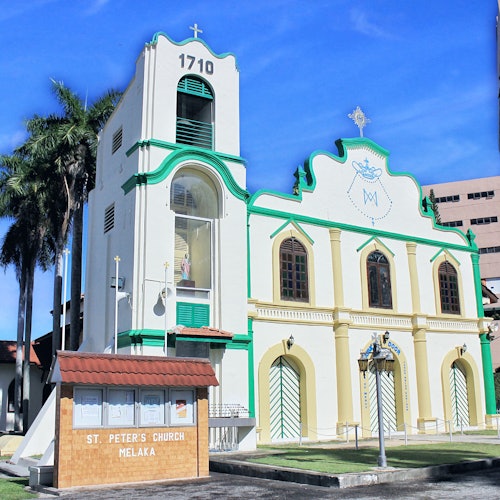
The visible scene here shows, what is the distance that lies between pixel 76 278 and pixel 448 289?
15.7 metres

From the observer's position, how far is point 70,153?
93.4 ft

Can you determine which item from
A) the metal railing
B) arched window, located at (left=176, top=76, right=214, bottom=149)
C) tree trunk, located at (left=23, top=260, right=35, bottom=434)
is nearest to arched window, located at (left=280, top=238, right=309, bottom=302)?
the metal railing

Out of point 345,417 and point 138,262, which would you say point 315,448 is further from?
point 138,262

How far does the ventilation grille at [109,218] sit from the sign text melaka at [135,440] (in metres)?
10.3

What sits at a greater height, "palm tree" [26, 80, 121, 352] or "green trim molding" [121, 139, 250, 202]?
"palm tree" [26, 80, 121, 352]

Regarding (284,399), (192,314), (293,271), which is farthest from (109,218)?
(284,399)

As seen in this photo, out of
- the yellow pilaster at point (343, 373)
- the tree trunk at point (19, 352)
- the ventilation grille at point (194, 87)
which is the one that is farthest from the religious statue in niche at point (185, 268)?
the tree trunk at point (19, 352)

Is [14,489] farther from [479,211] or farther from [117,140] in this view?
[479,211]

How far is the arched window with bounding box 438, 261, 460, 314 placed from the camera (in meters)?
28.5

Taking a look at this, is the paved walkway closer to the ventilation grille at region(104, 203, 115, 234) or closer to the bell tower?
the ventilation grille at region(104, 203, 115, 234)

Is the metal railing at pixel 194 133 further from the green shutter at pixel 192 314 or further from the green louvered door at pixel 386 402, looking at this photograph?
the green louvered door at pixel 386 402

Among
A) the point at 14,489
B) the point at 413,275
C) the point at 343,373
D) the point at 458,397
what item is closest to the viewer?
the point at 14,489

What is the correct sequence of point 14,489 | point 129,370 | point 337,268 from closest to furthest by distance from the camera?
point 14,489 → point 129,370 → point 337,268

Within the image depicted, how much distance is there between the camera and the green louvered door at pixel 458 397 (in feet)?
90.5
